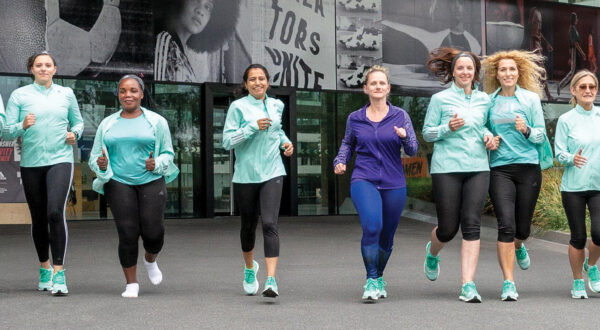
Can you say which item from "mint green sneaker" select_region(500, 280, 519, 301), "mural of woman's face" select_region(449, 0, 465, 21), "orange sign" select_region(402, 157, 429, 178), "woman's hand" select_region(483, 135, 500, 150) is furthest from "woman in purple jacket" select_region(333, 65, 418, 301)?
"mural of woman's face" select_region(449, 0, 465, 21)

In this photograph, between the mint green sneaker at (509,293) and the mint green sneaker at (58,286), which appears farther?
the mint green sneaker at (58,286)

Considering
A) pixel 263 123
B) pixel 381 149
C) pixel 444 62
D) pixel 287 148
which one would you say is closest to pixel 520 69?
pixel 444 62

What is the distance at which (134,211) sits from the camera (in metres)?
7.09

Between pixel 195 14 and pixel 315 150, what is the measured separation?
468 cm

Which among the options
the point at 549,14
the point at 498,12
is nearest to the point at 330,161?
the point at 498,12

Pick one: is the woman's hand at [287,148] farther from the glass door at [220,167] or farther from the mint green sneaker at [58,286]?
the glass door at [220,167]

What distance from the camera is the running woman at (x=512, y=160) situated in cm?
699

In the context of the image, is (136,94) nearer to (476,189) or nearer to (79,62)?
(476,189)

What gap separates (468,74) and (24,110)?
3.97 m

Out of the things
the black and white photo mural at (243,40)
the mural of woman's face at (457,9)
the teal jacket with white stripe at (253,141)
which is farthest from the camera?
the mural of woman's face at (457,9)

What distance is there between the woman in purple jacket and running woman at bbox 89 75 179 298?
5.11 ft

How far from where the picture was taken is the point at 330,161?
861 inches

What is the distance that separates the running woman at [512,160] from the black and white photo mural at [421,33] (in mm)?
14831

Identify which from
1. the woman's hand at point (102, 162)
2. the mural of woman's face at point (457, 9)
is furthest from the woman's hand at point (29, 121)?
the mural of woman's face at point (457, 9)
